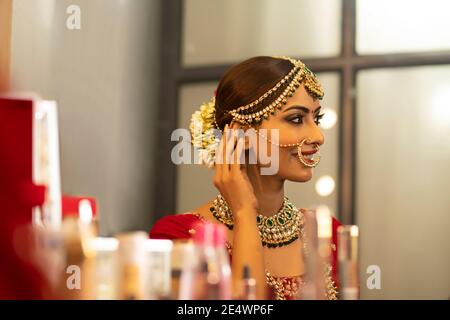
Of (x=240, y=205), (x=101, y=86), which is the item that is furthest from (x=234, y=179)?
(x=101, y=86)

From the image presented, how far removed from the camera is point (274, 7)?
2.42 metres

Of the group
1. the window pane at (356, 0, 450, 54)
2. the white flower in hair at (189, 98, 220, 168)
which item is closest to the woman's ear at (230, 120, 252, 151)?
the white flower in hair at (189, 98, 220, 168)

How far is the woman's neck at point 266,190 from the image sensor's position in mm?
1743

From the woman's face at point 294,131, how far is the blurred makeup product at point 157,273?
0.77m

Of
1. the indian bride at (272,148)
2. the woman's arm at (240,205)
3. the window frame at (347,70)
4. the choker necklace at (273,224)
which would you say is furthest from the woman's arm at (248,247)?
the window frame at (347,70)

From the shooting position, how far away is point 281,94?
1.68 m

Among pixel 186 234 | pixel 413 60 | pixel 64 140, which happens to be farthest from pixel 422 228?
pixel 64 140

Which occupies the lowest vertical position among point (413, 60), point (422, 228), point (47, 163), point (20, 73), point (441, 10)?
point (422, 228)

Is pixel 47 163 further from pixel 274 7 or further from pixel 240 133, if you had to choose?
pixel 274 7

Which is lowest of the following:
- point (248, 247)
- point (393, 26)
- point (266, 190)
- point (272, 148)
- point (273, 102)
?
point (248, 247)

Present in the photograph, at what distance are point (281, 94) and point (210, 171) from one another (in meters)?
0.66

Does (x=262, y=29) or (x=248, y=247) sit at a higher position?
(x=262, y=29)

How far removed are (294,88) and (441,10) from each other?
0.86 meters

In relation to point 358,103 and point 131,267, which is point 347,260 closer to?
point 131,267
